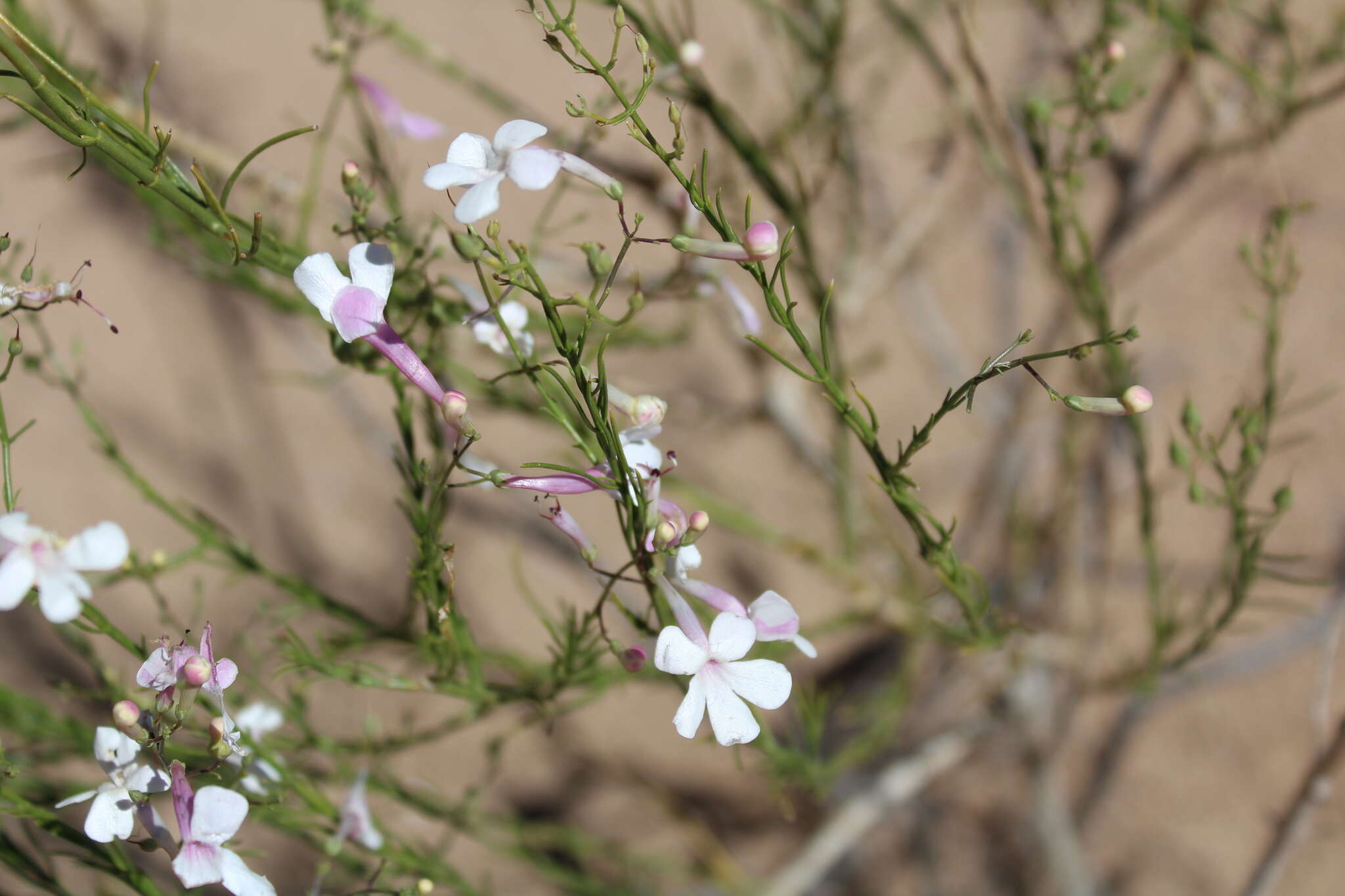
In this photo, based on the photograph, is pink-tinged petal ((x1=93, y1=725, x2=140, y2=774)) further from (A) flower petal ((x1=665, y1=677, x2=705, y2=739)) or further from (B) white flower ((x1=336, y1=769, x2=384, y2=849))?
(A) flower petal ((x1=665, y1=677, x2=705, y2=739))

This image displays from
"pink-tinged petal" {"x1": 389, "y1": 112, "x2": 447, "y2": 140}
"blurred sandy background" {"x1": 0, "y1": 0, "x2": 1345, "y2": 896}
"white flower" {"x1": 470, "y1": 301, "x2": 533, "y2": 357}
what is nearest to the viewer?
"white flower" {"x1": 470, "y1": 301, "x2": 533, "y2": 357}

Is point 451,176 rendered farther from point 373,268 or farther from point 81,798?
point 81,798

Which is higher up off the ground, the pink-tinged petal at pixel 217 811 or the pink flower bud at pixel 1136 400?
the pink flower bud at pixel 1136 400

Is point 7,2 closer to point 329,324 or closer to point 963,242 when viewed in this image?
point 329,324

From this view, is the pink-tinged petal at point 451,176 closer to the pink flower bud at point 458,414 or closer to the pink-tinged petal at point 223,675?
the pink flower bud at point 458,414

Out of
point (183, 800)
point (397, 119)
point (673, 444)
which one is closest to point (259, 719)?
point (183, 800)

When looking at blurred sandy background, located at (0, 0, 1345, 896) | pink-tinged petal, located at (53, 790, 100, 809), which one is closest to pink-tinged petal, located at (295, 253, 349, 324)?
pink-tinged petal, located at (53, 790, 100, 809)

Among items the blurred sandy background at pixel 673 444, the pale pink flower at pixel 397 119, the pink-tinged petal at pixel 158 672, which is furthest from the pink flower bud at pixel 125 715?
the blurred sandy background at pixel 673 444
